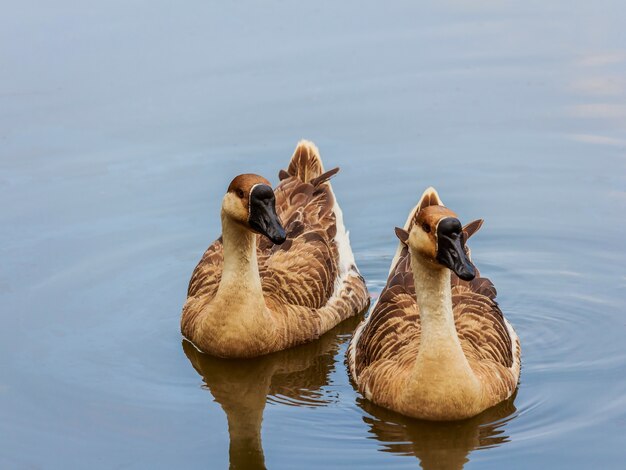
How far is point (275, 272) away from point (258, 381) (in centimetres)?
150

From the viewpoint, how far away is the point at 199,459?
38.1 feet

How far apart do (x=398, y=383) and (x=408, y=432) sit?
47 cm

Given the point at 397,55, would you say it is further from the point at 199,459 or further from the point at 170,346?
the point at 199,459

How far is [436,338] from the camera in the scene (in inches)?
462

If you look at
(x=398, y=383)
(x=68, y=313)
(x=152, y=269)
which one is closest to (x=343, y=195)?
(x=152, y=269)

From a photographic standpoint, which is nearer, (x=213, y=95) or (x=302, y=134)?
(x=302, y=134)

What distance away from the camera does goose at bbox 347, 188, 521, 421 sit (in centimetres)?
1148

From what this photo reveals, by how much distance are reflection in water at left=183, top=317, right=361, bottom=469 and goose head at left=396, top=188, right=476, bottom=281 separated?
200 centimetres

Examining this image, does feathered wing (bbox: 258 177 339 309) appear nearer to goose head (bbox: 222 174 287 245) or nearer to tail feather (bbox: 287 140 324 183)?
tail feather (bbox: 287 140 324 183)

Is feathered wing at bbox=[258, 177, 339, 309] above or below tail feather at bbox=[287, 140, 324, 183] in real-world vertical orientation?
below

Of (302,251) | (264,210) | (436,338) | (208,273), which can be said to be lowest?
(436,338)

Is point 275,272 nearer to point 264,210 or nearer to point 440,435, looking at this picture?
point 264,210

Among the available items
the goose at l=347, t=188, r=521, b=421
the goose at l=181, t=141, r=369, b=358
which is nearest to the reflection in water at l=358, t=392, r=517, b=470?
the goose at l=347, t=188, r=521, b=421

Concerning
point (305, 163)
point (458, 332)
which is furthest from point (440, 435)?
point (305, 163)
